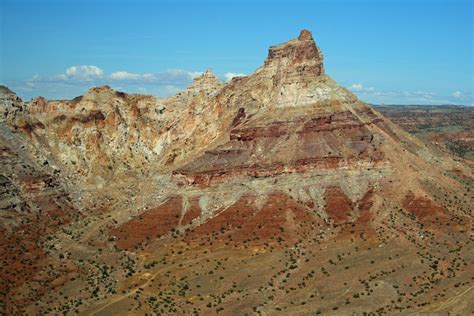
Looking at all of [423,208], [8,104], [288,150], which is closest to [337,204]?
[288,150]

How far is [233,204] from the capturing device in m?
89.5

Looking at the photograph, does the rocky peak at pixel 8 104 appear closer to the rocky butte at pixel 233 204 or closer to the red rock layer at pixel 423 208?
the rocky butte at pixel 233 204

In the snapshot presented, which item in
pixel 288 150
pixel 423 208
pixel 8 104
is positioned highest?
pixel 8 104

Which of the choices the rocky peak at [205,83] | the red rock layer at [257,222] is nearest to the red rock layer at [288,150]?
the red rock layer at [257,222]

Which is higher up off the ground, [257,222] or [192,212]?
[192,212]

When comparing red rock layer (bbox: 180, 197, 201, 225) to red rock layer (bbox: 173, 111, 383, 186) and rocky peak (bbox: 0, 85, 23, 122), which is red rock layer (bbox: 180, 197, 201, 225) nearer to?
red rock layer (bbox: 173, 111, 383, 186)

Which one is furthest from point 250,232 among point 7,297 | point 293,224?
point 7,297

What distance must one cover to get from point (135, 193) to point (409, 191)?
41445 millimetres

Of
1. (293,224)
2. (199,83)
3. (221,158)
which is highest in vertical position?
(199,83)

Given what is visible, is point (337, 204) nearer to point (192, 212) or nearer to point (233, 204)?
point (233, 204)

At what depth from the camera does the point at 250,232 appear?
84.1 metres

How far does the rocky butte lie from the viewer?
71500 millimetres

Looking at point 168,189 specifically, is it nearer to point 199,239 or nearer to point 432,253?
point 199,239

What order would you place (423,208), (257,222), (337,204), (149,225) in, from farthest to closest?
(149,225) → (337,204) → (423,208) → (257,222)
